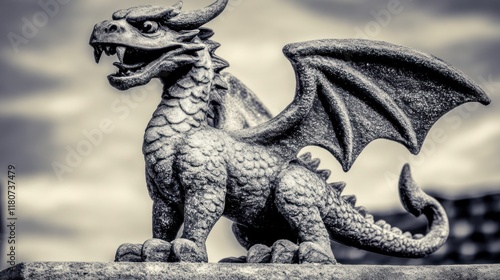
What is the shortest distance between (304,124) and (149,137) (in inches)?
21.9

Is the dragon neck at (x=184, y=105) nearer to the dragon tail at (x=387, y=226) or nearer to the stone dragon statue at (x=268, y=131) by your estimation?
the stone dragon statue at (x=268, y=131)

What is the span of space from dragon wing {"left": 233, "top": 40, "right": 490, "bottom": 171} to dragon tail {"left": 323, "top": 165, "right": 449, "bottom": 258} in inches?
6.0

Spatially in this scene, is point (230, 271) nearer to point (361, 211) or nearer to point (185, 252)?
point (185, 252)

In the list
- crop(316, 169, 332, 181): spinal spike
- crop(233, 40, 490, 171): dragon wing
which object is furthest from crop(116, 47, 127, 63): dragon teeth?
crop(316, 169, 332, 181): spinal spike

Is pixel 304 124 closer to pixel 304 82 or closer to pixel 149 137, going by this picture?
pixel 304 82

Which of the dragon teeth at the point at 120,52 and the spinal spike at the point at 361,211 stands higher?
the dragon teeth at the point at 120,52

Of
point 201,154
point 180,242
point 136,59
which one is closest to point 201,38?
point 136,59

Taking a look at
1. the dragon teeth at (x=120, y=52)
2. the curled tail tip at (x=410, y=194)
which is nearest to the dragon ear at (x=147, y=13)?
the dragon teeth at (x=120, y=52)

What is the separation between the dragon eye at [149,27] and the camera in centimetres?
295

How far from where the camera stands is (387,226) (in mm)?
3363

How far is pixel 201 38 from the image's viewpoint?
10.2 ft

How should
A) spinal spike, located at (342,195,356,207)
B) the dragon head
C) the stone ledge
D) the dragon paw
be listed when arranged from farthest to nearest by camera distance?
1. spinal spike, located at (342,195,356,207)
2. the dragon head
3. the dragon paw
4. the stone ledge

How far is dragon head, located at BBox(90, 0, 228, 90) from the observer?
9.50ft

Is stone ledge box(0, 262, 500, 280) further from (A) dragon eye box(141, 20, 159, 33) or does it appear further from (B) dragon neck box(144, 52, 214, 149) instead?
(A) dragon eye box(141, 20, 159, 33)
